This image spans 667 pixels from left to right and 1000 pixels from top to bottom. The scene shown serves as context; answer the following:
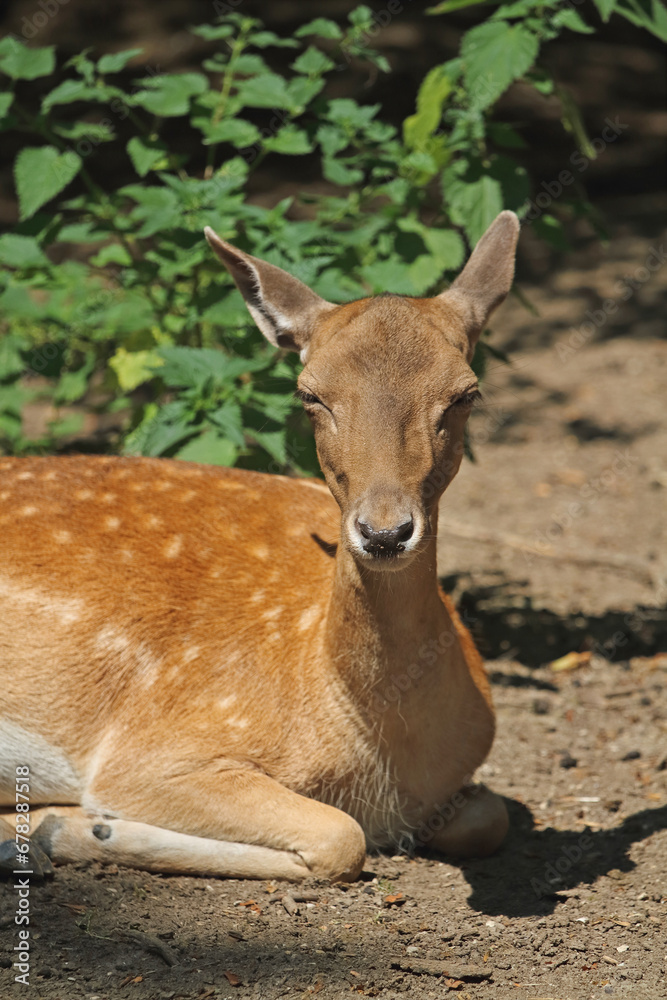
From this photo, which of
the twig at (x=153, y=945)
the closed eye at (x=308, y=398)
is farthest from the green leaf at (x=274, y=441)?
the twig at (x=153, y=945)

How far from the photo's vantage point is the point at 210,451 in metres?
5.08

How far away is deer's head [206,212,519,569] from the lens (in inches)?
131

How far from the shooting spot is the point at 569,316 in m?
10.9

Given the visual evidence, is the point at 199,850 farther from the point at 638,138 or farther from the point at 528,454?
the point at 638,138

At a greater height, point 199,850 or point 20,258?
point 20,258

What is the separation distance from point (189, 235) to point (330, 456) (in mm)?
1980

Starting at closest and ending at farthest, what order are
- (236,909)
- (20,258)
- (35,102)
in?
(236,909), (20,258), (35,102)

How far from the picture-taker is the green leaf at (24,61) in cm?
525

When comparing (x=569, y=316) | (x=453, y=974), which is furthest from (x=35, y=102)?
(x=453, y=974)

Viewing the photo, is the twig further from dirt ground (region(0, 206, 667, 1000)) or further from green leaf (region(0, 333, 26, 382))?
green leaf (region(0, 333, 26, 382))

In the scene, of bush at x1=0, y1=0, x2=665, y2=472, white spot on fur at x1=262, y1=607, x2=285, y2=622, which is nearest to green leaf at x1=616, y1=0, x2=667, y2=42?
A: bush at x1=0, y1=0, x2=665, y2=472

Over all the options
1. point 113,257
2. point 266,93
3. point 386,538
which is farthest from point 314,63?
point 386,538

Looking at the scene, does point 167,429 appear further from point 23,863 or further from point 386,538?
point 386,538

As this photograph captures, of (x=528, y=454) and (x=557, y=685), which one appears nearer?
(x=557, y=685)
